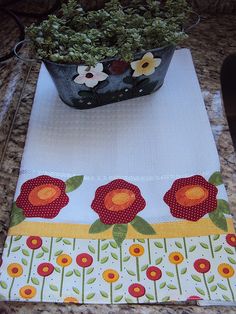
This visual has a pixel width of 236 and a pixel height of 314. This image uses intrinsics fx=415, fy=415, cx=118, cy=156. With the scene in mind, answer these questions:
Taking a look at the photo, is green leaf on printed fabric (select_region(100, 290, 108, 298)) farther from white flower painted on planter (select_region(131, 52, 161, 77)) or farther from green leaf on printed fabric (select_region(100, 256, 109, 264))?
white flower painted on planter (select_region(131, 52, 161, 77))

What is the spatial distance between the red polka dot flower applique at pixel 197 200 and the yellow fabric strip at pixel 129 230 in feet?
0.03

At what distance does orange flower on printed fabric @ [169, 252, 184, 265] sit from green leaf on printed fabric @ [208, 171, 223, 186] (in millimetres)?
142

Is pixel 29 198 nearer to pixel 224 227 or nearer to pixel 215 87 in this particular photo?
pixel 224 227

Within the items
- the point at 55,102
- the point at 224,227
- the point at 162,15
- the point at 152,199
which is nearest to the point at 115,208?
the point at 152,199

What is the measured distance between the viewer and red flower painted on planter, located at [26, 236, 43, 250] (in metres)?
0.62

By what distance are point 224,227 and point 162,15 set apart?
44 cm

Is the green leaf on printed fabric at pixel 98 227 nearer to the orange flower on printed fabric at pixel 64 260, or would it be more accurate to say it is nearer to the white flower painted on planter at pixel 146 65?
the orange flower on printed fabric at pixel 64 260

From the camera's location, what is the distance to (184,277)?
0.58m

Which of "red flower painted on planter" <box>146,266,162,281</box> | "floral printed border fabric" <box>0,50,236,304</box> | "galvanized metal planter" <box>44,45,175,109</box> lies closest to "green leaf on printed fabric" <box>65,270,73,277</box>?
"floral printed border fabric" <box>0,50,236,304</box>

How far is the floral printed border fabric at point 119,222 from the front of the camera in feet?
1.90

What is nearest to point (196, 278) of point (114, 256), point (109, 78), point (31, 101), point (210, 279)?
point (210, 279)

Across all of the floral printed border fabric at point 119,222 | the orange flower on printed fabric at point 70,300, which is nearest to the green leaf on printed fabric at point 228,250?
the floral printed border fabric at point 119,222

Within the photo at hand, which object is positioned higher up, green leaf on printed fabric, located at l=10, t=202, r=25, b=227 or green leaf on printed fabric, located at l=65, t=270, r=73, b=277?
green leaf on printed fabric, located at l=10, t=202, r=25, b=227

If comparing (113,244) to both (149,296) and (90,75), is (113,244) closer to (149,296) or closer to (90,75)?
(149,296)
